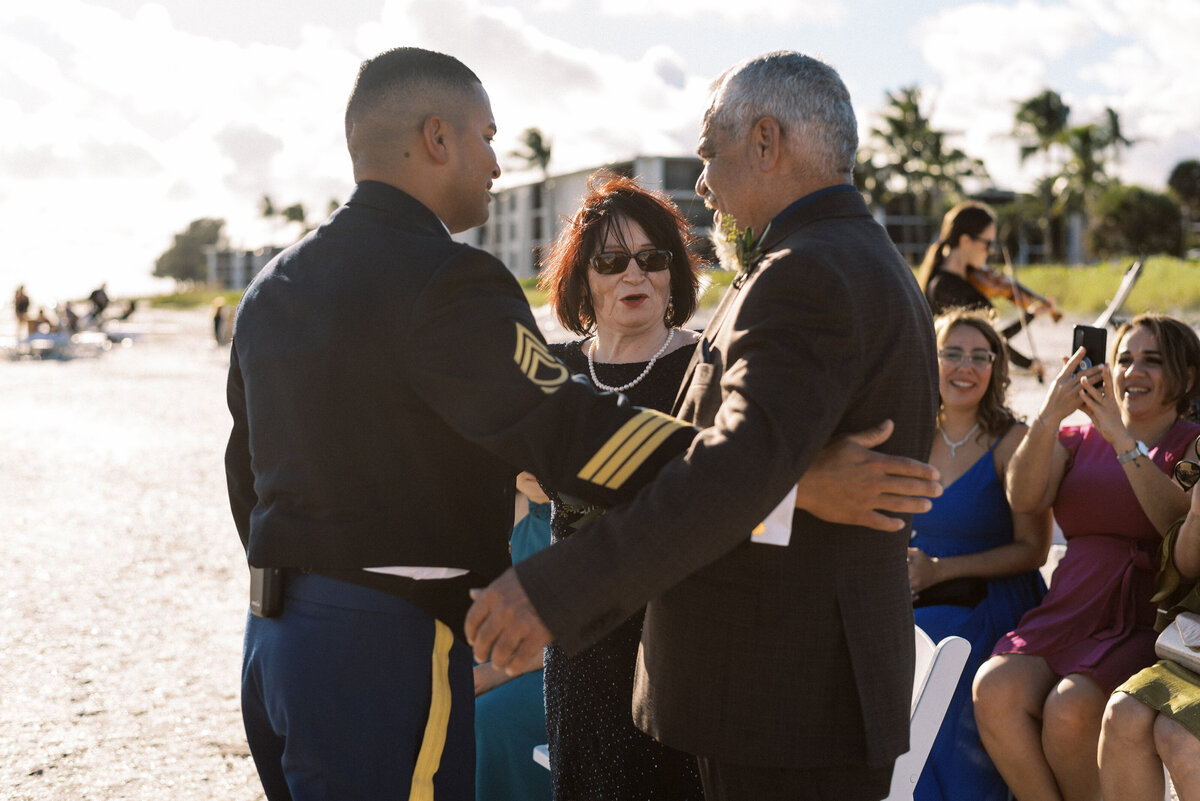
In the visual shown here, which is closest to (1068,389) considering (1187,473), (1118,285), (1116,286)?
(1187,473)

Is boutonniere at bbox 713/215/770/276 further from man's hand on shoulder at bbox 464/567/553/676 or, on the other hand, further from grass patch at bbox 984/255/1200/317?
grass patch at bbox 984/255/1200/317

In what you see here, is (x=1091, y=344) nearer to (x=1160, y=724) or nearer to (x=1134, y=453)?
(x=1134, y=453)

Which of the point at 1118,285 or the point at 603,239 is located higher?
the point at 603,239

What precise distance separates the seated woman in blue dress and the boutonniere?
159cm

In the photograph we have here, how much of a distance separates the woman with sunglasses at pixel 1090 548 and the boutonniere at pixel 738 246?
4.46 feet

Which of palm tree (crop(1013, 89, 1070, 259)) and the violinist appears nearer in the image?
the violinist

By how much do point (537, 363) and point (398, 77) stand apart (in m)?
0.71

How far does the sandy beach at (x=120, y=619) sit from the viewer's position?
439 cm

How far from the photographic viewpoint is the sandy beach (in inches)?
173

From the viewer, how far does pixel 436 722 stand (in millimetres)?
2131

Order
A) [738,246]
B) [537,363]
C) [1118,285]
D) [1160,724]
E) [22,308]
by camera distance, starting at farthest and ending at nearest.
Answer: [22,308], [1118,285], [1160,724], [738,246], [537,363]

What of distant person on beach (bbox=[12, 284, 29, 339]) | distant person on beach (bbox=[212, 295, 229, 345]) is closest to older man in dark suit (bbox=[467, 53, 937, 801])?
distant person on beach (bbox=[212, 295, 229, 345])

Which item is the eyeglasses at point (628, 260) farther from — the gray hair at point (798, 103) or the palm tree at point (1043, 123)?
the palm tree at point (1043, 123)

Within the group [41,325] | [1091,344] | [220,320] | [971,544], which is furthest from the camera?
[220,320]
